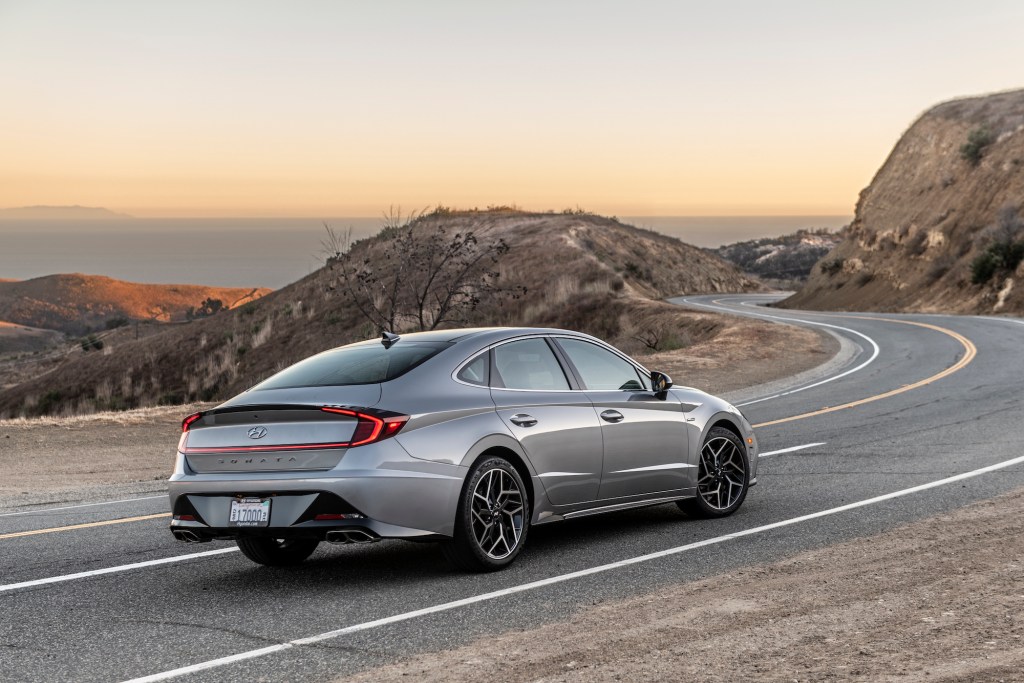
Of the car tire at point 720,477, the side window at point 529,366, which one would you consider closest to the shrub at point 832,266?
the car tire at point 720,477

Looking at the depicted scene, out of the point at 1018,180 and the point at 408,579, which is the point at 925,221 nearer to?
the point at 1018,180

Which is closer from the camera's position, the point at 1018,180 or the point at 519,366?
the point at 519,366

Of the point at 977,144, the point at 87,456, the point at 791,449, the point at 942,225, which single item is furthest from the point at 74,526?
the point at 977,144

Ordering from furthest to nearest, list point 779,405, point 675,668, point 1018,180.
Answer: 1. point 1018,180
2. point 779,405
3. point 675,668

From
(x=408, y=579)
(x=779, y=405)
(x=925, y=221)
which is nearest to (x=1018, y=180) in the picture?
(x=925, y=221)

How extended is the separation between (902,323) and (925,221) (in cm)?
2314

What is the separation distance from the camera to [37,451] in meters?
16.1

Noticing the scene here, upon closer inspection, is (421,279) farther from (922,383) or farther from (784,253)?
(784,253)

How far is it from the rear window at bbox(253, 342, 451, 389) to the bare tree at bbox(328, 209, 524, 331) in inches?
980

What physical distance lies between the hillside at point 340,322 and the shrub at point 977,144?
16.9m

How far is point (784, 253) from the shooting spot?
378ft

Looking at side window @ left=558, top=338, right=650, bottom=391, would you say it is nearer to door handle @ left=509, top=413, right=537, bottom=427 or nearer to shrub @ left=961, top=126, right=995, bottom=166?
door handle @ left=509, top=413, right=537, bottom=427

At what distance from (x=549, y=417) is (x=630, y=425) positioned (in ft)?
2.98

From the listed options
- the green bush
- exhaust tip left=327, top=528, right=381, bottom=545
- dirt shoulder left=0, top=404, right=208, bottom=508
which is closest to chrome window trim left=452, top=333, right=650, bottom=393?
exhaust tip left=327, top=528, right=381, bottom=545
